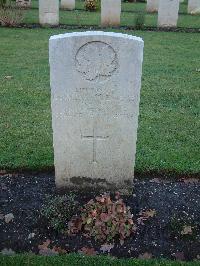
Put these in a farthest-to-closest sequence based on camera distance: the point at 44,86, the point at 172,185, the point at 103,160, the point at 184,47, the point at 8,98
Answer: the point at 184,47, the point at 44,86, the point at 8,98, the point at 172,185, the point at 103,160

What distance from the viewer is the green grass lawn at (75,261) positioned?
12.6 ft

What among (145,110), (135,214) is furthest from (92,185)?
(145,110)

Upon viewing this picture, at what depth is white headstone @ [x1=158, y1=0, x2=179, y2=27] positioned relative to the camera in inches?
637

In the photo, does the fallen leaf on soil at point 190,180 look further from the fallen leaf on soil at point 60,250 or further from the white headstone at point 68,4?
the white headstone at point 68,4

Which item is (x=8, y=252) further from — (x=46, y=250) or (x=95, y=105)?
(x=95, y=105)

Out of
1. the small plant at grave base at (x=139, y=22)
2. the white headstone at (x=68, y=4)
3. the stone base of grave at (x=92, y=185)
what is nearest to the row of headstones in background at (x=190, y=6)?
the white headstone at (x=68, y=4)

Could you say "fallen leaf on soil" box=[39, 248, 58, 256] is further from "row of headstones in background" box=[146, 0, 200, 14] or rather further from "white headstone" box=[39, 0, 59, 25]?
"row of headstones in background" box=[146, 0, 200, 14]

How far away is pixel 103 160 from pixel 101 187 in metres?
0.32

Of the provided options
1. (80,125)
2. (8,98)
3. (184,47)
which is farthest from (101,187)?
(184,47)

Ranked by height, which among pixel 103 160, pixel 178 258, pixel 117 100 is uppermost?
pixel 117 100

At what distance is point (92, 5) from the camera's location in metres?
20.0

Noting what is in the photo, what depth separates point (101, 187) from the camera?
487 centimetres

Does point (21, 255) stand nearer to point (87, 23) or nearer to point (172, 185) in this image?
point (172, 185)

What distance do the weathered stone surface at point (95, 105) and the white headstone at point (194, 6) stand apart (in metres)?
16.9
